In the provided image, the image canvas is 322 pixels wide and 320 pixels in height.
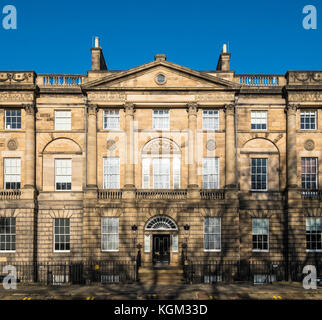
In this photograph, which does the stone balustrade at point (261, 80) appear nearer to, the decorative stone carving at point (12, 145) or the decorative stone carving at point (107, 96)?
the decorative stone carving at point (107, 96)

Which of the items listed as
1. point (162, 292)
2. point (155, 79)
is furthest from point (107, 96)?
point (162, 292)

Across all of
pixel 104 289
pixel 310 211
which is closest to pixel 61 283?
pixel 104 289

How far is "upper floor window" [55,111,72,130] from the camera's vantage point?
2670cm

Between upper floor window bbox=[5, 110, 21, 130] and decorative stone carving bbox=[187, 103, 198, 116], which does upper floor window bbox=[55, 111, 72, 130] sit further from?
decorative stone carving bbox=[187, 103, 198, 116]

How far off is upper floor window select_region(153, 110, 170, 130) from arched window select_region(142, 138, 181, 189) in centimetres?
133

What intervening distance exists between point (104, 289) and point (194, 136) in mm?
11896

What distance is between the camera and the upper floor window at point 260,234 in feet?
84.9

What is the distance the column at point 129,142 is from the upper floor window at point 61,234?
5.43 meters

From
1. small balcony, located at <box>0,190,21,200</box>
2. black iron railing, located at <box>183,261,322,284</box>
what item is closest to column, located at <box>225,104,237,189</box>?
black iron railing, located at <box>183,261,322,284</box>

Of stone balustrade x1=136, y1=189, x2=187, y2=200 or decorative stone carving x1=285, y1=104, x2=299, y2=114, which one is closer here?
stone balustrade x1=136, y1=189, x2=187, y2=200

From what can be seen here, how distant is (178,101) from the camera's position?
2617 centimetres

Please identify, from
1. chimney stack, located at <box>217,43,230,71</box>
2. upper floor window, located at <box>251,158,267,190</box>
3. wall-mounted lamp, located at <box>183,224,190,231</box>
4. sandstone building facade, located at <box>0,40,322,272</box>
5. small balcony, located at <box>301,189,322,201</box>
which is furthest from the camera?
chimney stack, located at <box>217,43,230,71</box>

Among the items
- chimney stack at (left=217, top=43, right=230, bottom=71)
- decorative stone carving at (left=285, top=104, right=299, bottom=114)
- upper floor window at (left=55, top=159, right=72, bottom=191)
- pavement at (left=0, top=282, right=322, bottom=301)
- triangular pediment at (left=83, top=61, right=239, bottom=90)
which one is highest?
chimney stack at (left=217, top=43, right=230, bottom=71)

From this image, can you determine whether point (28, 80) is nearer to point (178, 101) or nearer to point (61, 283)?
point (178, 101)
